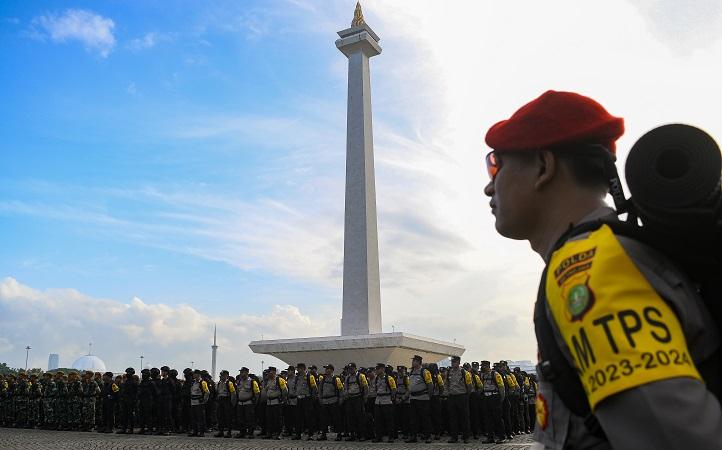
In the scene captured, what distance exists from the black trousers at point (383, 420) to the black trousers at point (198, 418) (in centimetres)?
520

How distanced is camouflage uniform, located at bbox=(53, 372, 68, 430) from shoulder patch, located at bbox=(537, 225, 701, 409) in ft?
69.4

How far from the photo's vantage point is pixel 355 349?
24266mm

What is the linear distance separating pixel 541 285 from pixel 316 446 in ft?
42.4

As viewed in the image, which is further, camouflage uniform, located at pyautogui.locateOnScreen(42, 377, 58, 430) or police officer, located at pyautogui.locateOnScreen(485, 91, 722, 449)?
camouflage uniform, located at pyautogui.locateOnScreen(42, 377, 58, 430)

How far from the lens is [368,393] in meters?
14.7

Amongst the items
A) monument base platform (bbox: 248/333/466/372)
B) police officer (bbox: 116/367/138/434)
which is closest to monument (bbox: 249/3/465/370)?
monument base platform (bbox: 248/333/466/372)

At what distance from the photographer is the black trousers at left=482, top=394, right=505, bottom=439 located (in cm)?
1377

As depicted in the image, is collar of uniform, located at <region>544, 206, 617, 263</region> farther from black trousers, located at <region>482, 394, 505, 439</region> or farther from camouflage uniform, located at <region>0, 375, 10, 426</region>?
camouflage uniform, located at <region>0, 375, 10, 426</region>

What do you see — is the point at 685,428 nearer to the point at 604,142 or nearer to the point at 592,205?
the point at 592,205

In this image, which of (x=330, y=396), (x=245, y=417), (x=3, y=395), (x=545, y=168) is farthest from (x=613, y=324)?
(x=3, y=395)

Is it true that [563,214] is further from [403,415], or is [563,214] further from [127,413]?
[127,413]

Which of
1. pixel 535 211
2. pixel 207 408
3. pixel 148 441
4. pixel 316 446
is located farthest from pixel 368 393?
pixel 535 211

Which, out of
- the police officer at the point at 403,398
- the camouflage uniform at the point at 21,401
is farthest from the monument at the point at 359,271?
the police officer at the point at 403,398

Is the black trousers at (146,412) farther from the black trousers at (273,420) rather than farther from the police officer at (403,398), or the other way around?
the police officer at (403,398)
